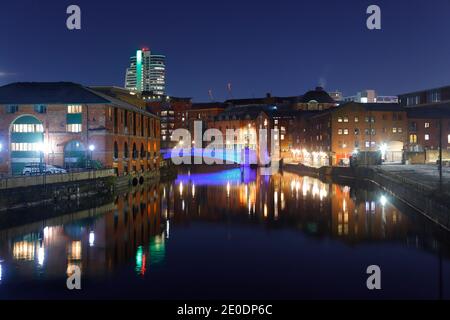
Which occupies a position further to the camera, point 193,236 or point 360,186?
point 360,186

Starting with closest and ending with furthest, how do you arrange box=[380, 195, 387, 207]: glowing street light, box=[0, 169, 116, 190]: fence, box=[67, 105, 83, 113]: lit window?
box=[0, 169, 116, 190]: fence → box=[380, 195, 387, 207]: glowing street light → box=[67, 105, 83, 113]: lit window

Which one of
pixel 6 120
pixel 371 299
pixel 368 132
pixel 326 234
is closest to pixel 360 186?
pixel 368 132

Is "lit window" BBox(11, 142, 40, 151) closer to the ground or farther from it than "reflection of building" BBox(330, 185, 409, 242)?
farther from it

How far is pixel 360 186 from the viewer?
6275 centimetres

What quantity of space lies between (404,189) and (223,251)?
2251cm

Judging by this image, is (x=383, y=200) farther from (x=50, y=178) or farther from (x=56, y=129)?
(x=56, y=129)

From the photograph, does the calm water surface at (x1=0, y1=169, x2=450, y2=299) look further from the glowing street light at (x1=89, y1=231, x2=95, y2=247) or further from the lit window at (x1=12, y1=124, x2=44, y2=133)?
the lit window at (x1=12, y1=124, x2=44, y2=133)

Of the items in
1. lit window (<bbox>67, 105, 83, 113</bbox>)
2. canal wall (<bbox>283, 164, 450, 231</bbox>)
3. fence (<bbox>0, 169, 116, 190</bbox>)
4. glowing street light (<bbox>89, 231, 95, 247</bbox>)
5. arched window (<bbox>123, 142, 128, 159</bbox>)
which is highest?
lit window (<bbox>67, 105, 83, 113</bbox>)

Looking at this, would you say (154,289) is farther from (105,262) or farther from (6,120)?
(6,120)

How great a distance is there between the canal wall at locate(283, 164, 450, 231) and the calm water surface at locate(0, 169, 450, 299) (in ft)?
3.00

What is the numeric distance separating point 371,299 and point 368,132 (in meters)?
70.6

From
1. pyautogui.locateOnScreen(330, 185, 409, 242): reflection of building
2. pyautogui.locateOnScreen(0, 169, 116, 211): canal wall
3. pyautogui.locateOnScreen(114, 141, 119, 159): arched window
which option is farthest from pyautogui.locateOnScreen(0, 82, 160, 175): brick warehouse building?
pyautogui.locateOnScreen(330, 185, 409, 242): reflection of building

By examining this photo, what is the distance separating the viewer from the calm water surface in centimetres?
2042
